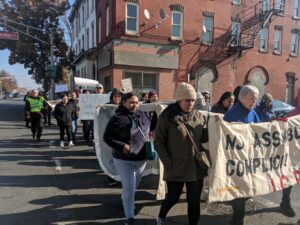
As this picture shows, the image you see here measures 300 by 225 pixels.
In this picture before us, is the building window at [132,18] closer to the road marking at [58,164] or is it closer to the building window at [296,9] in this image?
the road marking at [58,164]

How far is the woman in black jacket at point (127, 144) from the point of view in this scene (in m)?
4.17

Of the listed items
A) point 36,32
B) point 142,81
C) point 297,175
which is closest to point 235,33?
point 142,81

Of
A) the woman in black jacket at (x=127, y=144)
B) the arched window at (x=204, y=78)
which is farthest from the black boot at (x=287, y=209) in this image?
the arched window at (x=204, y=78)

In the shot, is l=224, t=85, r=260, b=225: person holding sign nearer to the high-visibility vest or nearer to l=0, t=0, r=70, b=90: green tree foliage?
the high-visibility vest

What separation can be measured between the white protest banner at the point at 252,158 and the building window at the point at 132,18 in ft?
56.8

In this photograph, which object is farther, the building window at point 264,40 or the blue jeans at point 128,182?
the building window at point 264,40

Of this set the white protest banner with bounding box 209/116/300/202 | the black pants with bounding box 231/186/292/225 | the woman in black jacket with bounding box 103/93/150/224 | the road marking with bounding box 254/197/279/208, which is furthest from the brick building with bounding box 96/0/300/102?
the black pants with bounding box 231/186/292/225

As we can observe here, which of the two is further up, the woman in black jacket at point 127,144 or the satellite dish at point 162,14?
the satellite dish at point 162,14

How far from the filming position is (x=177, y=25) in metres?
22.2

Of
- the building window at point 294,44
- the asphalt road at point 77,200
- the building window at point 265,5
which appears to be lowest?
the asphalt road at point 77,200

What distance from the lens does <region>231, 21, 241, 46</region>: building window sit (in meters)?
24.3

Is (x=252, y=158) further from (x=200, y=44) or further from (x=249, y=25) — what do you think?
(x=249, y=25)

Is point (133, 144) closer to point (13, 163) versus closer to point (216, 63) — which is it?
point (13, 163)

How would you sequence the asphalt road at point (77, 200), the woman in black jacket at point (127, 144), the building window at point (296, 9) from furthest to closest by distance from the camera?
1. the building window at point (296, 9)
2. the asphalt road at point (77, 200)
3. the woman in black jacket at point (127, 144)
